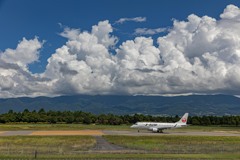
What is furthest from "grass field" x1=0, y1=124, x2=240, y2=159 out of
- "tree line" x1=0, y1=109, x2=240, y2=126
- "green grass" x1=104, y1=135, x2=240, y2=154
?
"tree line" x1=0, y1=109, x2=240, y2=126

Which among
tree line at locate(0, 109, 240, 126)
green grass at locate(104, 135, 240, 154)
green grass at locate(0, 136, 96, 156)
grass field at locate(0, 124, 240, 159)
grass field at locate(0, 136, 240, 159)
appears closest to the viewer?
grass field at locate(0, 136, 240, 159)

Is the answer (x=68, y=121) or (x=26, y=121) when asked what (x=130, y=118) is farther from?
(x=26, y=121)

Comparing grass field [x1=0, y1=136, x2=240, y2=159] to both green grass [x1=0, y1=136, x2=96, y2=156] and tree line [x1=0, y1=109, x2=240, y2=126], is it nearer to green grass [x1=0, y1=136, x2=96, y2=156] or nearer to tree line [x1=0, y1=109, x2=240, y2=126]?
green grass [x1=0, y1=136, x2=96, y2=156]

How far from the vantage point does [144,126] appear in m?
111

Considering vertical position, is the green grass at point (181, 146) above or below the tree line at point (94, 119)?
below

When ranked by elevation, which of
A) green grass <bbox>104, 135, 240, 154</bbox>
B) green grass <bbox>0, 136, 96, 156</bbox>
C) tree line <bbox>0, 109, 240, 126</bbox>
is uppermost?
tree line <bbox>0, 109, 240, 126</bbox>

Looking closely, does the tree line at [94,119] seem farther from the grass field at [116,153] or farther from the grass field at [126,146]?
the grass field at [116,153]

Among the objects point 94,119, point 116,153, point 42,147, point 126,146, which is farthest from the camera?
point 94,119

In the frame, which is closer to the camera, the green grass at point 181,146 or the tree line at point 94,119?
the green grass at point 181,146

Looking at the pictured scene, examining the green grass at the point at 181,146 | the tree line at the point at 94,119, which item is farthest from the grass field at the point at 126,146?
the tree line at the point at 94,119

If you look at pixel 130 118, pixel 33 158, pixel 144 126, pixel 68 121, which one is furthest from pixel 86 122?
pixel 33 158

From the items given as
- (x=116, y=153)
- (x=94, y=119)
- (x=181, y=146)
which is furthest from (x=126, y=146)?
(x=94, y=119)

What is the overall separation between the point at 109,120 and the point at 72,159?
151609mm

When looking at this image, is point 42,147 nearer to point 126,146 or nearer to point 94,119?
point 126,146
